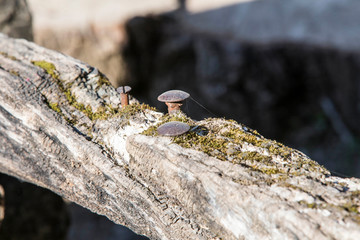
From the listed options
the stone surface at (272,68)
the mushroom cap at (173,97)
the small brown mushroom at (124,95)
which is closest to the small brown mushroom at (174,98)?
the mushroom cap at (173,97)

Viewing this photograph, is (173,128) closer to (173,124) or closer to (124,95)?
(173,124)

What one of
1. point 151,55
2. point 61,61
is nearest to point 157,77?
point 151,55

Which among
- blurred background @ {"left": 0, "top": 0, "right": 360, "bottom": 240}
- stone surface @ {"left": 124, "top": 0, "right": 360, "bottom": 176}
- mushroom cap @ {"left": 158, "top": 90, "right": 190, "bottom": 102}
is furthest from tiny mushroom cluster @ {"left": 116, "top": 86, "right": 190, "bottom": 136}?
blurred background @ {"left": 0, "top": 0, "right": 360, "bottom": 240}

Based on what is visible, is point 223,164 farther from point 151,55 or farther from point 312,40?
point 151,55

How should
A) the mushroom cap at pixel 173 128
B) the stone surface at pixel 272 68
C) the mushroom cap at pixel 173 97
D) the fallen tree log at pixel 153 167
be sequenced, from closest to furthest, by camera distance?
the fallen tree log at pixel 153 167 < the mushroom cap at pixel 173 128 < the mushroom cap at pixel 173 97 < the stone surface at pixel 272 68

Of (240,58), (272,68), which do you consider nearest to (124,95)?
(240,58)

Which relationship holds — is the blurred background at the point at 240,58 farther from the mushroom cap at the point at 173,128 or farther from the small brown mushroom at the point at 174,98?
the mushroom cap at the point at 173,128

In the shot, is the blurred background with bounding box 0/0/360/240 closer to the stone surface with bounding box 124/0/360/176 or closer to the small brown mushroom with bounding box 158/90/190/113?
the stone surface with bounding box 124/0/360/176
